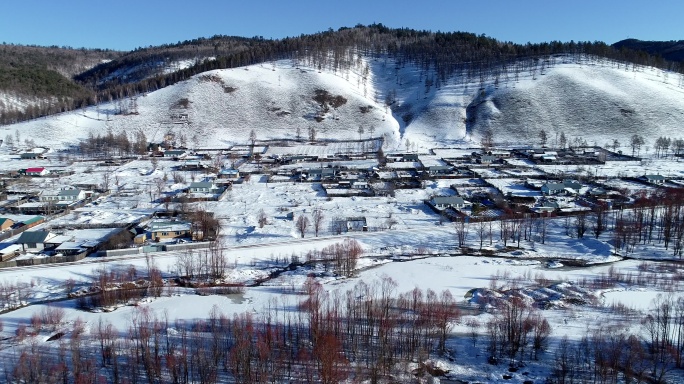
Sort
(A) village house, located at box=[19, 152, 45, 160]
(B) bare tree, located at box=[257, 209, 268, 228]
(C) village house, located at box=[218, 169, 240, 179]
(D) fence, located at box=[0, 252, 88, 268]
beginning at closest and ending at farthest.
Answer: (D) fence, located at box=[0, 252, 88, 268], (B) bare tree, located at box=[257, 209, 268, 228], (C) village house, located at box=[218, 169, 240, 179], (A) village house, located at box=[19, 152, 45, 160]

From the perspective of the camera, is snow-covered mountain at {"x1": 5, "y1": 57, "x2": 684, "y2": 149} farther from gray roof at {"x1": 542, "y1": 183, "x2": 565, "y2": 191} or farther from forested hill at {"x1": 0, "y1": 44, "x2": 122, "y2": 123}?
gray roof at {"x1": 542, "y1": 183, "x2": 565, "y2": 191}

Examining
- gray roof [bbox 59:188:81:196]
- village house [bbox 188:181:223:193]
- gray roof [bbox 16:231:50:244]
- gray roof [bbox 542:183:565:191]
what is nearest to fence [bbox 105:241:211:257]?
gray roof [bbox 16:231:50:244]

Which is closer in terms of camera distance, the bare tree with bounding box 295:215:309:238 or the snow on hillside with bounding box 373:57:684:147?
the bare tree with bounding box 295:215:309:238

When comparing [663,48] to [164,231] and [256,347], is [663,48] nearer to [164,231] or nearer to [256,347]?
[164,231]

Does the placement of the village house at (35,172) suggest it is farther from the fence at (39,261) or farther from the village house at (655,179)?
the village house at (655,179)

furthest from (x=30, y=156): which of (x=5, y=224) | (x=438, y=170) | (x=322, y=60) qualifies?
(x=322, y=60)

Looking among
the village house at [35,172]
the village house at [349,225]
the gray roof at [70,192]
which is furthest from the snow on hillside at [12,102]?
the village house at [349,225]
